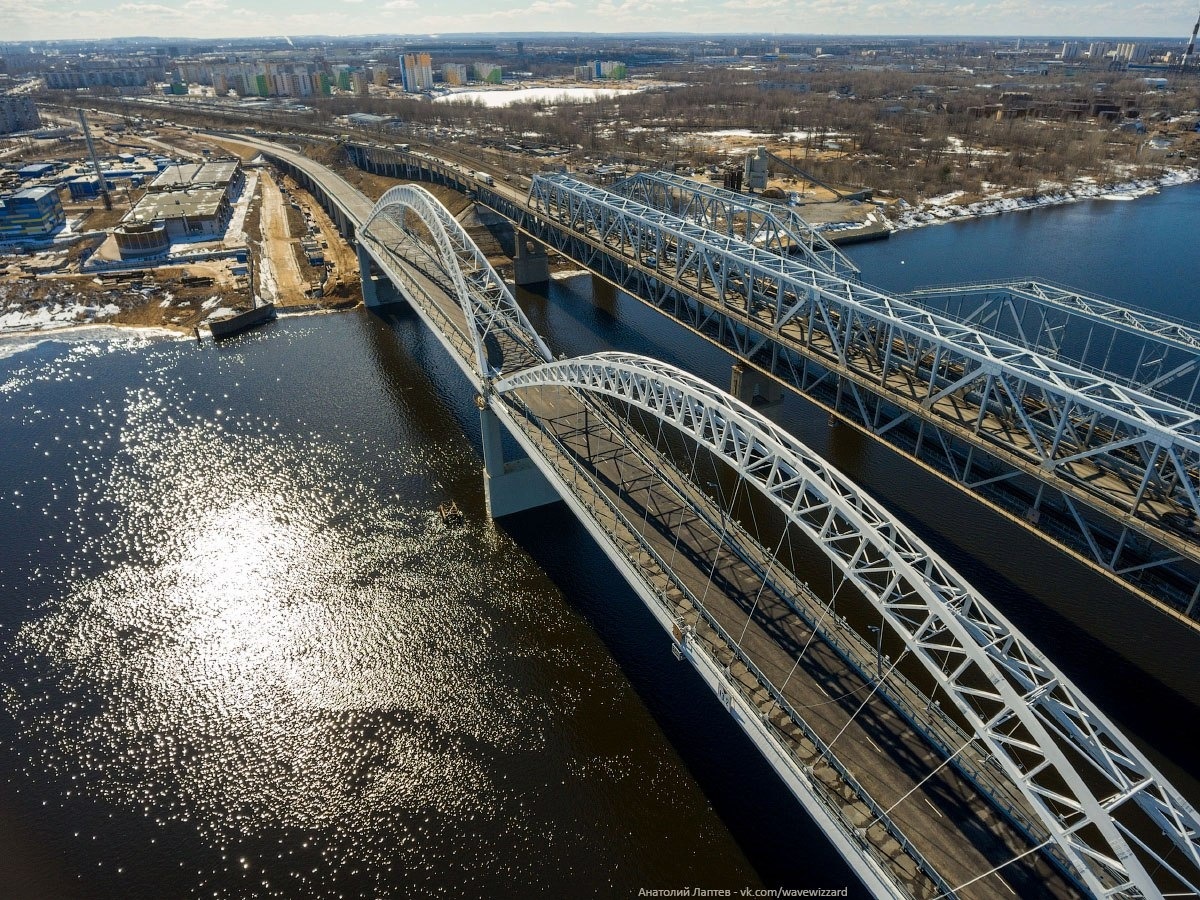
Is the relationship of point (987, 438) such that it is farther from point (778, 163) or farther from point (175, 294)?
point (778, 163)

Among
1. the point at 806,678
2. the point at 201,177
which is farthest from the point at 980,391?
the point at 201,177

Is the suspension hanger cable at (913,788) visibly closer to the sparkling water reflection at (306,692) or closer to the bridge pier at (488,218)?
the sparkling water reflection at (306,692)

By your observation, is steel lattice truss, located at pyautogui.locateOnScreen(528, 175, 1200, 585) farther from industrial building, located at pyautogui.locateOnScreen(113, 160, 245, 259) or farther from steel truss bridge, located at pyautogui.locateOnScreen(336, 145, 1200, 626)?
industrial building, located at pyautogui.locateOnScreen(113, 160, 245, 259)

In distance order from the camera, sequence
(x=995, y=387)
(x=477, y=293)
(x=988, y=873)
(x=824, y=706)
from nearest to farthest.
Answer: (x=988, y=873), (x=824, y=706), (x=995, y=387), (x=477, y=293)

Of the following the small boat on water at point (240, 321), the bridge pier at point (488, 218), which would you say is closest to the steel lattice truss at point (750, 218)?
the bridge pier at point (488, 218)

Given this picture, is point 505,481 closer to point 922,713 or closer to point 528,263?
point 922,713

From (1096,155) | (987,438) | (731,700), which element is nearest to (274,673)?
(731,700)
